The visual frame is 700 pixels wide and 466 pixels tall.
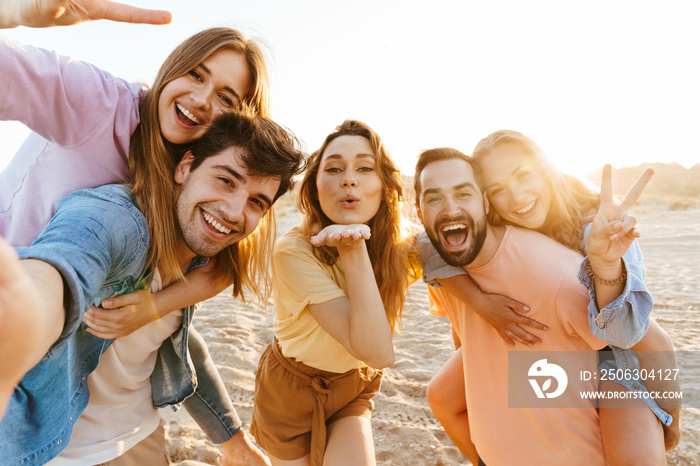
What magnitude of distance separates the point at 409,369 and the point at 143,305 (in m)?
3.48

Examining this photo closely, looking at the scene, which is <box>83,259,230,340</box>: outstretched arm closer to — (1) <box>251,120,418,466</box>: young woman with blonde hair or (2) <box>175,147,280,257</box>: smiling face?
(2) <box>175,147,280,257</box>: smiling face

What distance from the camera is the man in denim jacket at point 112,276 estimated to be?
1208 mm

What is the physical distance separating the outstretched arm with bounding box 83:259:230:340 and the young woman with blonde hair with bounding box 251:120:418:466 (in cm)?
48

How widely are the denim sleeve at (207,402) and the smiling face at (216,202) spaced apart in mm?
1116

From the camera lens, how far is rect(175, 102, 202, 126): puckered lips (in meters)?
2.55

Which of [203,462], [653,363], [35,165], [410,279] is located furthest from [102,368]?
[653,363]

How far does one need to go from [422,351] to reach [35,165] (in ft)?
15.3

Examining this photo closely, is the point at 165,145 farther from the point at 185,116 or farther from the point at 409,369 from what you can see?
the point at 409,369

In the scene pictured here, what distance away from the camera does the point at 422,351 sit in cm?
546

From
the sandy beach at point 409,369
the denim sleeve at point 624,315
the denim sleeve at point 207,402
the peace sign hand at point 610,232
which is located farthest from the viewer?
the sandy beach at point 409,369

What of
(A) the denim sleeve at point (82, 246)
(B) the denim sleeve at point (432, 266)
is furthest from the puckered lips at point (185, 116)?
(B) the denim sleeve at point (432, 266)

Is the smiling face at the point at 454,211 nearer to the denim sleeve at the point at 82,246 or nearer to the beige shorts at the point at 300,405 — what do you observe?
the beige shorts at the point at 300,405

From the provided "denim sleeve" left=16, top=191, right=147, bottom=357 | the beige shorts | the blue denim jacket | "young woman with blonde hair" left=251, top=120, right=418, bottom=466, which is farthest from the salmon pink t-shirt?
"denim sleeve" left=16, top=191, right=147, bottom=357

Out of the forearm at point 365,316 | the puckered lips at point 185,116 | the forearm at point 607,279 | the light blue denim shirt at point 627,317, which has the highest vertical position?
the puckered lips at point 185,116
